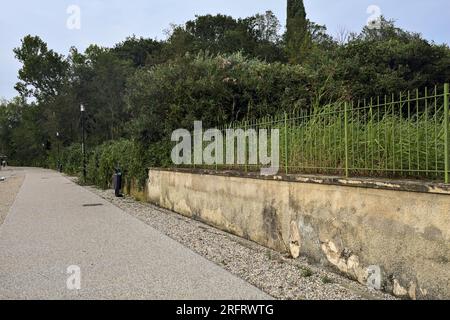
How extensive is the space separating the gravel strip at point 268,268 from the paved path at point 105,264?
0.81 feet

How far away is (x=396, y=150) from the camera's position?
6082mm

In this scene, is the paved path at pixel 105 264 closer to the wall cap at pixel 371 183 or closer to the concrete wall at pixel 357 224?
the concrete wall at pixel 357 224

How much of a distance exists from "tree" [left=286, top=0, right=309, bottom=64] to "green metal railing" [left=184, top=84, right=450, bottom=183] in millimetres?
35269

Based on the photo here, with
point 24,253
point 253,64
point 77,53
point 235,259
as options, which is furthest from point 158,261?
point 77,53

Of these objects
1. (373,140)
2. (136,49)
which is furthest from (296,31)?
(373,140)

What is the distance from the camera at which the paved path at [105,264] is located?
5.36 metres

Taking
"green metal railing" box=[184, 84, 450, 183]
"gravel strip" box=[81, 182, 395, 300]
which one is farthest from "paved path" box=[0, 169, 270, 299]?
"green metal railing" box=[184, 84, 450, 183]

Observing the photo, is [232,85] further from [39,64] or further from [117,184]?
[39,64]

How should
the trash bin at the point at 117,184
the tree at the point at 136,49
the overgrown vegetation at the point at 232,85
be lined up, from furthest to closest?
the tree at the point at 136,49, the trash bin at the point at 117,184, the overgrown vegetation at the point at 232,85

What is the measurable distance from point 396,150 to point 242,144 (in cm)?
489

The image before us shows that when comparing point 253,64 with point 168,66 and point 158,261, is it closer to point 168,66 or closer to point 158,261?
point 168,66

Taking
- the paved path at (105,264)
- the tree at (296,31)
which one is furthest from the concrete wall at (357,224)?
the tree at (296,31)

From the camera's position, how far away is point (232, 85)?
17453 millimetres

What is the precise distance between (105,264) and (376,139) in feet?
13.6
